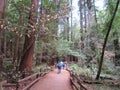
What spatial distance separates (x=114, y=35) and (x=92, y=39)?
12.1ft

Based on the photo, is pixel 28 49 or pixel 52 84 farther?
pixel 28 49

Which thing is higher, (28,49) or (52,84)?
(28,49)

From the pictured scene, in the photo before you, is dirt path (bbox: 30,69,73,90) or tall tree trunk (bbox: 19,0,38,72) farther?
tall tree trunk (bbox: 19,0,38,72)

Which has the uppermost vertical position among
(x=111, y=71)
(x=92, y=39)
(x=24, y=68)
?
(x=92, y=39)

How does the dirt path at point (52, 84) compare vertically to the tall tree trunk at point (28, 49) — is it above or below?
below

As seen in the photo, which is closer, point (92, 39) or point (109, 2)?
point (109, 2)

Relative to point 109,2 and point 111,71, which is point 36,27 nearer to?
point 109,2

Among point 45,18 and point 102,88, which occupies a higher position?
point 45,18

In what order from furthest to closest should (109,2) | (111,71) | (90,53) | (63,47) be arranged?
(63,47), (90,53), (111,71), (109,2)

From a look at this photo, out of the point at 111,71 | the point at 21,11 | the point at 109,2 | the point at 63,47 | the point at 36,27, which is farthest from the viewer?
the point at 63,47

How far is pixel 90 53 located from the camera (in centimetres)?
2834

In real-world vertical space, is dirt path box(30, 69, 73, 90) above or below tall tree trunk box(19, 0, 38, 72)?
below

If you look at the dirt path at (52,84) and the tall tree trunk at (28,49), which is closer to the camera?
the dirt path at (52,84)

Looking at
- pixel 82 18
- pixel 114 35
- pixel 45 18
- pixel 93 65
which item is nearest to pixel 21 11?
pixel 45 18
